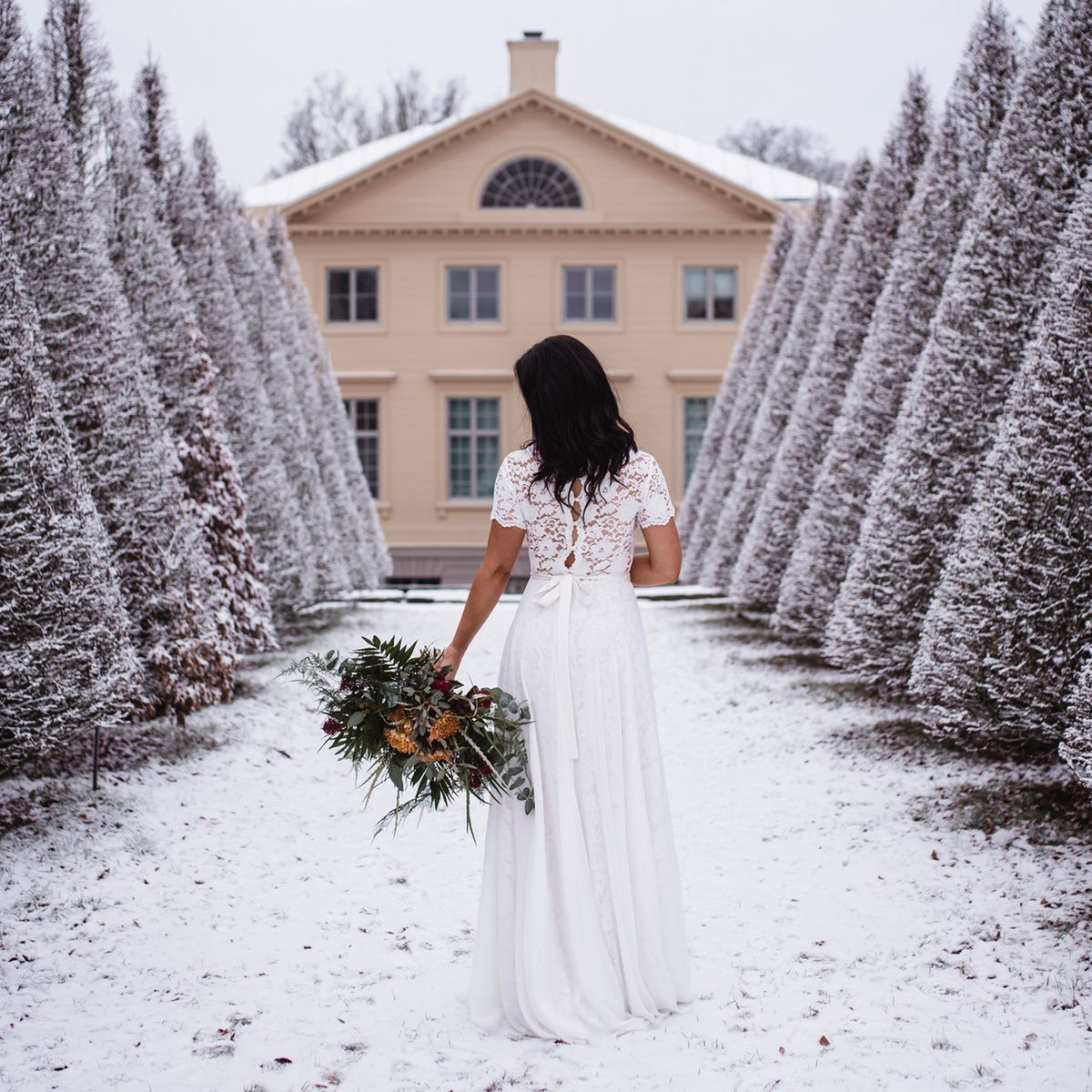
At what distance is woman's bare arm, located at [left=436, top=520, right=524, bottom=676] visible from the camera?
387 centimetres

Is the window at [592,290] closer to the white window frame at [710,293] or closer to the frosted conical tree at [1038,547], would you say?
the white window frame at [710,293]

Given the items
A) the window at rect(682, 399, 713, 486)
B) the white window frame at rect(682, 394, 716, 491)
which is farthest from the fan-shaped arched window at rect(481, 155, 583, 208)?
the window at rect(682, 399, 713, 486)

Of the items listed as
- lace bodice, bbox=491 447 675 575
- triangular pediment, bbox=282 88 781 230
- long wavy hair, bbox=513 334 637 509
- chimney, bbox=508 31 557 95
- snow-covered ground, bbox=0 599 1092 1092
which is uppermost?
chimney, bbox=508 31 557 95

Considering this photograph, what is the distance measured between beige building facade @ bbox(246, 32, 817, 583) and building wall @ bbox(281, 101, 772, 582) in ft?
0.12

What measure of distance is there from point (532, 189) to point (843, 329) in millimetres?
16128

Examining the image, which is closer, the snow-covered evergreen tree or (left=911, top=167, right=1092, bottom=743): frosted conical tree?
(left=911, top=167, right=1092, bottom=743): frosted conical tree

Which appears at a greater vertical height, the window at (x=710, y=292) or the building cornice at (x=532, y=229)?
the building cornice at (x=532, y=229)

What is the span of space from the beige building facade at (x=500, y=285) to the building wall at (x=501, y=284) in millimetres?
36

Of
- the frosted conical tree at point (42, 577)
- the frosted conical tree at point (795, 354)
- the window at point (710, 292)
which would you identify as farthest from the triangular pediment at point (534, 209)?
the frosted conical tree at point (42, 577)

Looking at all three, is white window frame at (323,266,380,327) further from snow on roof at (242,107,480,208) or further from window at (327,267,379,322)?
snow on roof at (242,107,480,208)

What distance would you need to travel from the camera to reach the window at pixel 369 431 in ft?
89.4

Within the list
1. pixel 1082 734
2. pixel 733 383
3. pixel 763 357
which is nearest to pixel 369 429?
pixel 733 383

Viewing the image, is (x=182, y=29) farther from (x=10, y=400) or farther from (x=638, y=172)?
(x=638, y=172)

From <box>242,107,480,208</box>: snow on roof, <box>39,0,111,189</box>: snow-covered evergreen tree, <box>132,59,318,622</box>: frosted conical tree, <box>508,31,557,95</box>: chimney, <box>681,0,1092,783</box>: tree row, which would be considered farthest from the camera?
<box>242,107,480,208</box>: snow on roof
